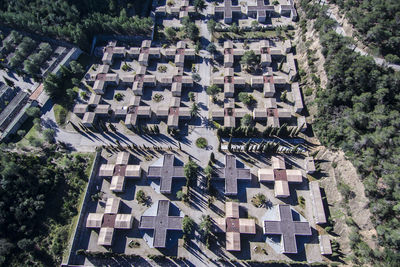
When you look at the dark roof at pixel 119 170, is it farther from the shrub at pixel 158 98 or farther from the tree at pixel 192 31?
the tree at pixel 192 31

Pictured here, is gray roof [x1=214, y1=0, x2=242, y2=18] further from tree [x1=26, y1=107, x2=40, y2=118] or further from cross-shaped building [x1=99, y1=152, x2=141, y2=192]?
tree [x1=26, y1=107, x2=40, y2=118]

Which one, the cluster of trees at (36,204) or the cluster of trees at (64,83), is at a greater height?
the cluster of trees at (64,83)

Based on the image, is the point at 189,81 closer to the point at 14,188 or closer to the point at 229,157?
the point at 229,157

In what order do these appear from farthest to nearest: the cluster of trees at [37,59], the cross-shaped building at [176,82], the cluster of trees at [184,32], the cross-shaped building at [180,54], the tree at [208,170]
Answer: the cluster of trees at [184,32] < the cross-shaped building at [180,54] < the cluster of trees at [37,59] < the cross-shaped building at [176,82] < the tree at [208,170]

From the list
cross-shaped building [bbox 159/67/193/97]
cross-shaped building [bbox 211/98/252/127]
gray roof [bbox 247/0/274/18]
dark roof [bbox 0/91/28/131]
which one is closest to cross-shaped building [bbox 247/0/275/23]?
gray roof [bbox 247/0/274/18]

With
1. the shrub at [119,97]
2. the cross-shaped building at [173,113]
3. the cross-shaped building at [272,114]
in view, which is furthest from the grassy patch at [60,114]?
the cross-shaped building at [272,114]

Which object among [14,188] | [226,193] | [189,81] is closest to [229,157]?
[226,193]

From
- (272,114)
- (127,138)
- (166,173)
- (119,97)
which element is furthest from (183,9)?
(166,173)

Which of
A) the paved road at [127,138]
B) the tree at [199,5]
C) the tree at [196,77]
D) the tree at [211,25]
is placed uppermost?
the tree at [199,5]
